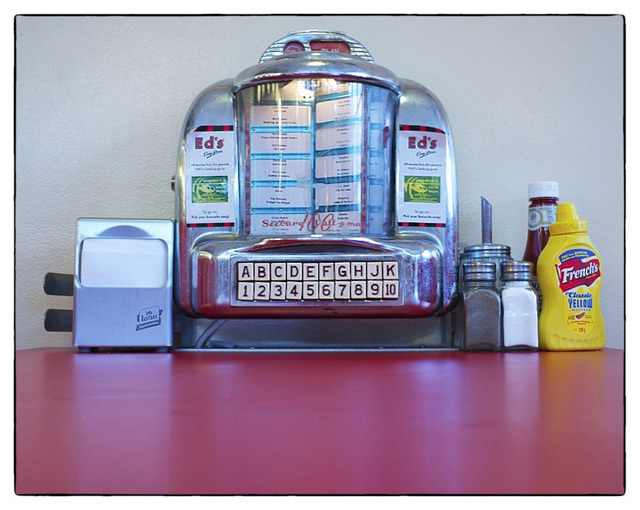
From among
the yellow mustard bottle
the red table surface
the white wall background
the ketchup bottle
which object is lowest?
the red table surface

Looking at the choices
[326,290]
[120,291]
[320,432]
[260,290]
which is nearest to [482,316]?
[326,290]

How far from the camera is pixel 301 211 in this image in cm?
128

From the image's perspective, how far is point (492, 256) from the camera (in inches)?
51.1

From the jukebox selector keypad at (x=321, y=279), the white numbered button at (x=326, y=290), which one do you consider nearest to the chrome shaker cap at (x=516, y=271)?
the jukebox selector keypad at (x=321, y=279)

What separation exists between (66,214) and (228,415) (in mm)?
966

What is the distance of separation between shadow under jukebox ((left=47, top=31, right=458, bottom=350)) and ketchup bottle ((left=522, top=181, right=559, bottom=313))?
17 centimetres

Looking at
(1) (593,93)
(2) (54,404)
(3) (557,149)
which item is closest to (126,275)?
(2) (54,404)

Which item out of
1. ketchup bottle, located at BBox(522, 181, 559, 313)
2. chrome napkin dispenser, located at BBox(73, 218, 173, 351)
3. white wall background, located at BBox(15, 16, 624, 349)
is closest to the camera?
chrome napkin dispenser, located at BBox(73, 218, 173, 351)

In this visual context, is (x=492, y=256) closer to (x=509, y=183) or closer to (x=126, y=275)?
(x=509, y=183)

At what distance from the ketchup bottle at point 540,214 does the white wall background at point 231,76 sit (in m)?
0.11

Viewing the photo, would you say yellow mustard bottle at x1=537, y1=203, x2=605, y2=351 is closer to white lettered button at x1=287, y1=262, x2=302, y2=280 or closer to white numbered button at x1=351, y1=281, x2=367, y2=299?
white numbered button at x1=351, y1=281, x2=367, y2=299

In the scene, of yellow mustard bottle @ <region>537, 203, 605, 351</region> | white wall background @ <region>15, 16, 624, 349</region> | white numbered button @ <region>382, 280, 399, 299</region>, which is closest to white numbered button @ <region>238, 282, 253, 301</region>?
white numbered button @ <region>382, 280, 399, 299</region>

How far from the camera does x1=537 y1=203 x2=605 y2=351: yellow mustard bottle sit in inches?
48.8

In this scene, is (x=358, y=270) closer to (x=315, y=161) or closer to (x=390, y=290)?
(x=390, y=290)
